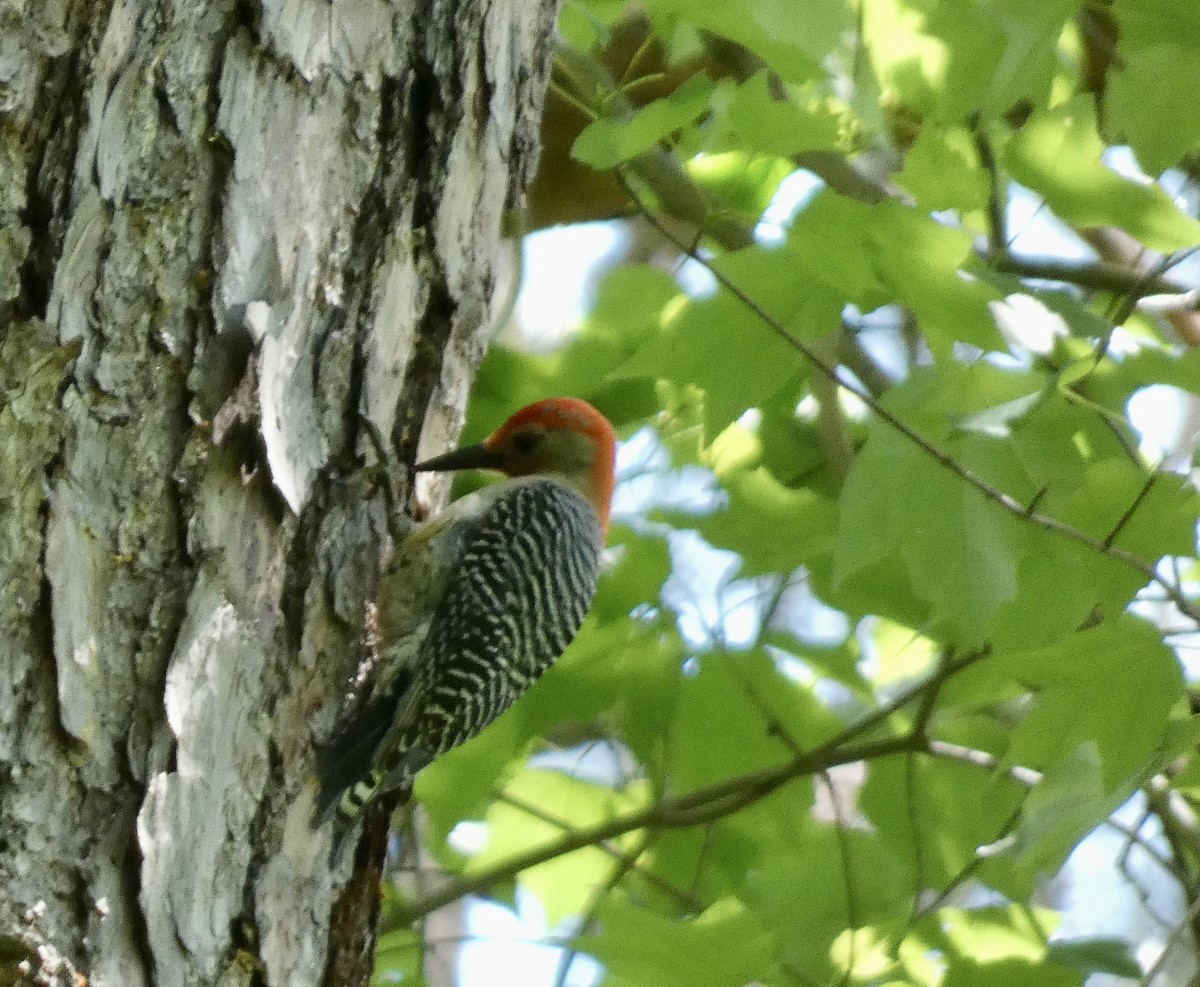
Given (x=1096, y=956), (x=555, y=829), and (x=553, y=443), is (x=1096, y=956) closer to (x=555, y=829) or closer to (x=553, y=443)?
(x=555, y=829)

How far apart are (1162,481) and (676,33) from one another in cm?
118

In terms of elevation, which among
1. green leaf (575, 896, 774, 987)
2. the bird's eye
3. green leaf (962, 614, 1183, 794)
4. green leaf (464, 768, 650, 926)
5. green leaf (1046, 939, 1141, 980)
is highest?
the bird's eye

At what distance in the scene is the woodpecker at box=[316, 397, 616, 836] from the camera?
8.16 ft

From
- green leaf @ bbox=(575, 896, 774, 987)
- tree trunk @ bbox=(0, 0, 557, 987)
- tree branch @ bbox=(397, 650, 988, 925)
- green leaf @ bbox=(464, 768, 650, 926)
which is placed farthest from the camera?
green leaf @ bbox=(464, 768, 650, 926)

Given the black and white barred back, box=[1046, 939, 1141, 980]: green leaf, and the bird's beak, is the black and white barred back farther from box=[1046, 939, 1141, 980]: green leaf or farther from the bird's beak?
box=[1046, 939, 1141, 980]: green leaf

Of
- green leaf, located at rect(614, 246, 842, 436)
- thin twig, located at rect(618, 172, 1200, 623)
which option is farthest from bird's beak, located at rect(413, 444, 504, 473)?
thin twig, located at rect(618, 172, 1200, 623)

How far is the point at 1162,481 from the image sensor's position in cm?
226

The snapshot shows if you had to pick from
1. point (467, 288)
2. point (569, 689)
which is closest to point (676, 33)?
point (467, 288)

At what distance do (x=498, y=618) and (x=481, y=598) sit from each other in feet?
0.22

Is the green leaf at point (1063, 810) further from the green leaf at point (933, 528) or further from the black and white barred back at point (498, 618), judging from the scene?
the black and white barred back at point (498, 618)

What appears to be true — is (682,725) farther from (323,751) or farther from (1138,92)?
(1138,92)

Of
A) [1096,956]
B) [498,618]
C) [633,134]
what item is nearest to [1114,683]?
[1096,956]

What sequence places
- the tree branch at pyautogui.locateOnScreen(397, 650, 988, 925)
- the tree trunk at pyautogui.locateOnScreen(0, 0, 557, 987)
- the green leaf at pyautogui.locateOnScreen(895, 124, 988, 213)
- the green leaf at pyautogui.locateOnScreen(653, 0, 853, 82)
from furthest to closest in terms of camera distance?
the tree branch at pyautogui.locateOnScreen(397, 650, 988, 925), the green leaf at pyautogui.locateOnScreen(895, 124, 988, 213), the green leaf at pyautogui.locateOnScreen(653, 0, 853, 82), the tree trunk at pyautogui.locateOnScreen(0, 0, 557, 987)

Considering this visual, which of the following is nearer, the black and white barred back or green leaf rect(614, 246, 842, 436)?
green leaf rect(614, 246, 842, 436)
